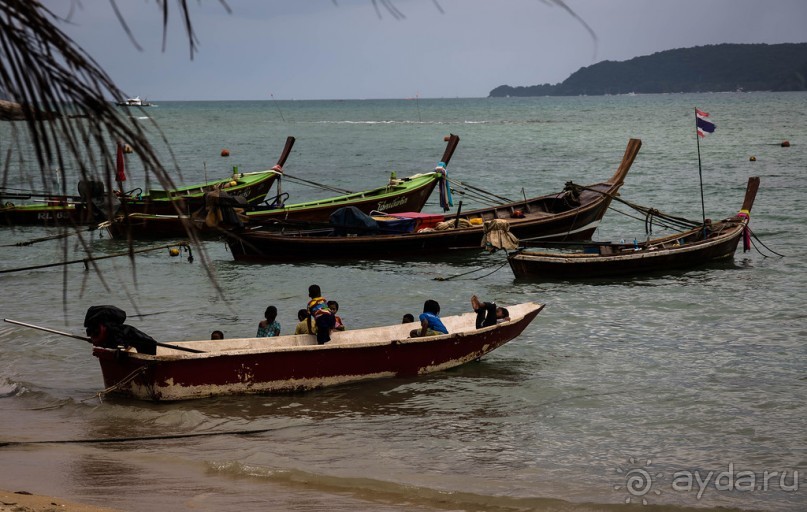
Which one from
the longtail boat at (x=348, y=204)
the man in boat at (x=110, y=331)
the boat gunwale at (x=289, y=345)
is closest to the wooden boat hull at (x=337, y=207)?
the longtail boat at (x=348, y=204)

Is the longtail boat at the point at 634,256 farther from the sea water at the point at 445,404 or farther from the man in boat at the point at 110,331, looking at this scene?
the man in boat at the point at 110,331

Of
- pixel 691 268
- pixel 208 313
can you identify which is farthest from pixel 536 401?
pixel 691 268

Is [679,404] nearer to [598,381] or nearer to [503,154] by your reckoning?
[598,381]

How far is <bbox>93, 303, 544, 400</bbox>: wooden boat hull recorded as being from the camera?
37.0 ft

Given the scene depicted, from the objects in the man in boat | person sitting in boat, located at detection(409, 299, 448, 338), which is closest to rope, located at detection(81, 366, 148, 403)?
the man in boat

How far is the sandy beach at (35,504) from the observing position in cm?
692

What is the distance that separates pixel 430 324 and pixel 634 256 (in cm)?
889

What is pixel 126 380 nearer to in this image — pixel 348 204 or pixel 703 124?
pixel 703 124

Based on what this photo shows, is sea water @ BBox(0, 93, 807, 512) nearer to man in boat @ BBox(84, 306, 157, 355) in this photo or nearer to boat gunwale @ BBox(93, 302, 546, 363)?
boat gunwale @ BBox(93, 302, 546, 363)

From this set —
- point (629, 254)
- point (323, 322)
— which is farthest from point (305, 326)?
point (629, 254)

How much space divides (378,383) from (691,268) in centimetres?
1168

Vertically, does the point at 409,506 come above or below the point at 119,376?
below

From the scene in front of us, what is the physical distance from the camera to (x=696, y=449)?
434 inches

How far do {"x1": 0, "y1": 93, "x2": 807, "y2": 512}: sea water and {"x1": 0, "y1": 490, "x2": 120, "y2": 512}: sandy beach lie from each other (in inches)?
23.4
